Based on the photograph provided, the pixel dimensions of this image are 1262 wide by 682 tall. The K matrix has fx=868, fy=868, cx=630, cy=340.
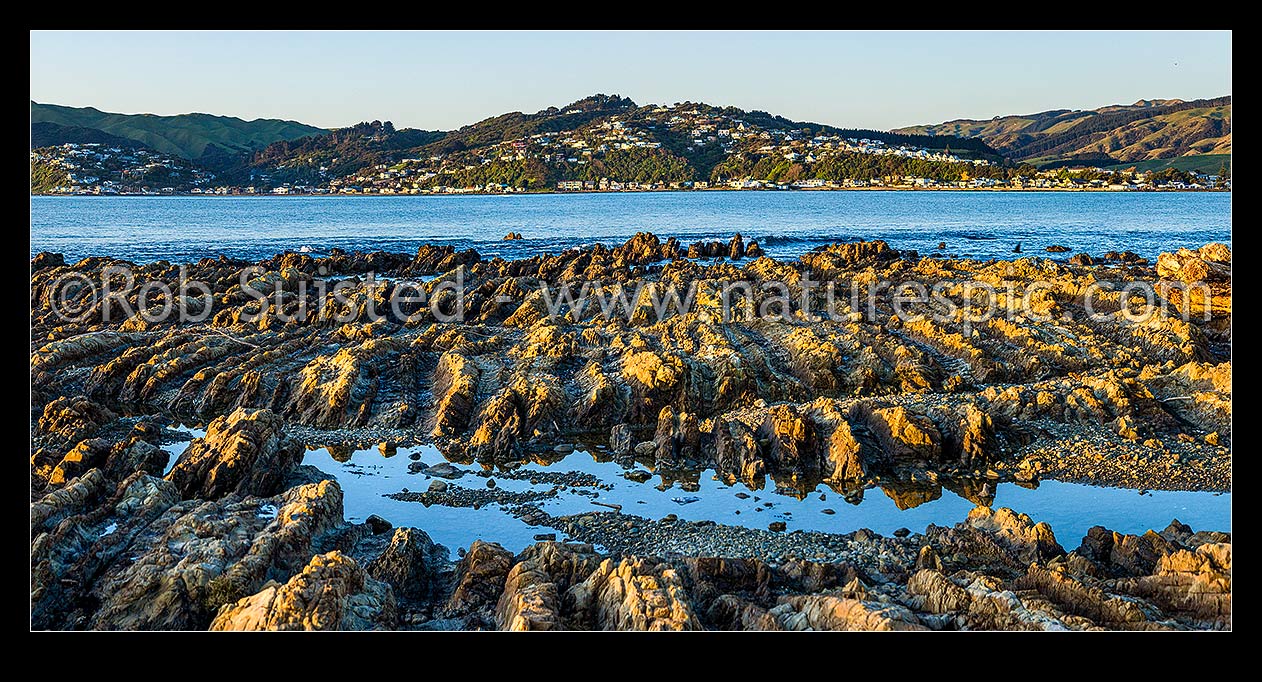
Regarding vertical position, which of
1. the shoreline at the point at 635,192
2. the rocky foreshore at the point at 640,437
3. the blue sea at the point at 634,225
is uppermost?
the shoreline at the point at 635,192

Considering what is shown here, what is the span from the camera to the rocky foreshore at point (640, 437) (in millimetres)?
8273

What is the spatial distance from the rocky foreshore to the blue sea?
2798 cm

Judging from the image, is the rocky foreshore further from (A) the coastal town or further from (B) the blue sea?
(A) the coastal town

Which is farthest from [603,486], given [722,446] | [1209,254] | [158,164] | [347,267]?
[158,164]

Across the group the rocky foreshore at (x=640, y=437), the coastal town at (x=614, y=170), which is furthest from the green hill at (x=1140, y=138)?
the rocky foreshore at (x=640, y=437)

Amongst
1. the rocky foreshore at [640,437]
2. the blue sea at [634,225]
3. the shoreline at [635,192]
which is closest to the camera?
the rocky foreshore at [640,437]

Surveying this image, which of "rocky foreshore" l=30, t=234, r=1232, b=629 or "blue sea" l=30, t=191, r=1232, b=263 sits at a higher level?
"blue sea" l=30, t=191, r=1232, b=263

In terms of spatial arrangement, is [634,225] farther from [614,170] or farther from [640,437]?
[614,170]

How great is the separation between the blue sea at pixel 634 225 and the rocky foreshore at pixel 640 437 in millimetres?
27981

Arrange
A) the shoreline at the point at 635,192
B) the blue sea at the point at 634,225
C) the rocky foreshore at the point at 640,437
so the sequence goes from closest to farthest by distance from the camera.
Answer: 1. the rocky foreshore at the point at 640,437
2. the blue sea at the point at 634,225
3. the shoreline at the point at 635,192

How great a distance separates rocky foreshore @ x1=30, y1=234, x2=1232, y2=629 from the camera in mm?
8273

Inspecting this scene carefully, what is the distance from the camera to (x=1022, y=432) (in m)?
14.7

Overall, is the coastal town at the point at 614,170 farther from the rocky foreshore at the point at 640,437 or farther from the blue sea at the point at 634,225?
the rocky foreshore at the point at 640,437

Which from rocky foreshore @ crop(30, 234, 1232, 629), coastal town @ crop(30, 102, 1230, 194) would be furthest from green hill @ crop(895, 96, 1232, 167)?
rocky foreshore @ crop(30, 234, 1232, 629)
